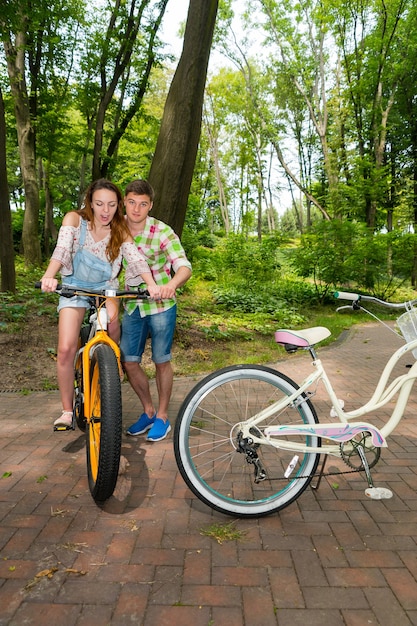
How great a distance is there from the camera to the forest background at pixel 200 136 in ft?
22.6

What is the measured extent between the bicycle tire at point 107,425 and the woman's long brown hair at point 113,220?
0.79 meters

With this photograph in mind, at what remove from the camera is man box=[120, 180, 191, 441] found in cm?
322

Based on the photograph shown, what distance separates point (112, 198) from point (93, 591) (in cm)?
227

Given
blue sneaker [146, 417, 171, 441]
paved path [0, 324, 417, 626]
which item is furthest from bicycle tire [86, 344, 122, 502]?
blue sneaker [146, 417, 171, 441]

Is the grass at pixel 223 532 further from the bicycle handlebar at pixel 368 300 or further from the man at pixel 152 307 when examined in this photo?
the bicycle handlebar at pixel 368 300

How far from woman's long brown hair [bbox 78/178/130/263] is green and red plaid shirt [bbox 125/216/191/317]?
0.20 m

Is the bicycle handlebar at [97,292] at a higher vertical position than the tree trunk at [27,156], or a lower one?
lower

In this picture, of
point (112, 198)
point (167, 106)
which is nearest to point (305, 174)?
point (167, 106)

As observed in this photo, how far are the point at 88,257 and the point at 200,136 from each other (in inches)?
523

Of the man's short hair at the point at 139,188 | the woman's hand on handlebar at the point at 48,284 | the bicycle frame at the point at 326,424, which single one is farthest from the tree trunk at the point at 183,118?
the bicycle frame at the point at 326,424

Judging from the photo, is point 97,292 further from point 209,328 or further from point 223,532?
point 209,328

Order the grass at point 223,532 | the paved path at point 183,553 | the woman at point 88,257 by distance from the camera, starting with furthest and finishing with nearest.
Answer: the woman at point 88,257, the grass at point 223,532, the paved path at point 183,553

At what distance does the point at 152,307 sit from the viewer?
3.38 m

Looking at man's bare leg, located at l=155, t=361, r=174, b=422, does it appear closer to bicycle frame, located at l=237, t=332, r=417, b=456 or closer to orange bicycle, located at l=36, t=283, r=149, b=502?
orange bicycle, located at l=36, t=283, r=149, b=502
